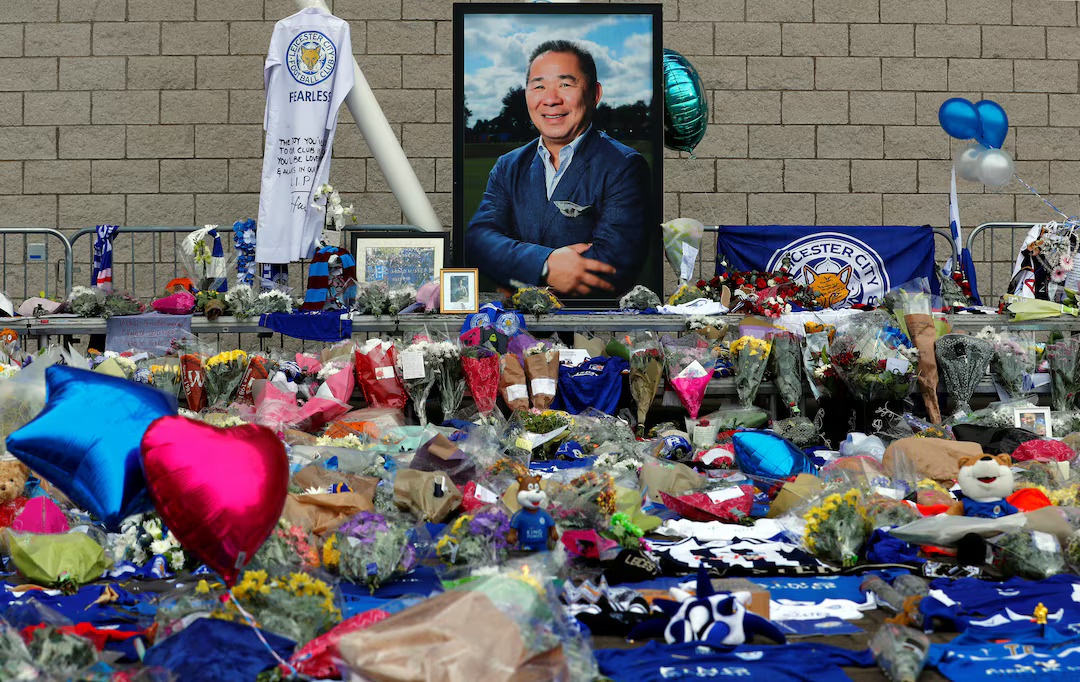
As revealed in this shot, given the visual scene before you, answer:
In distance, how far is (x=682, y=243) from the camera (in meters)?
7.94

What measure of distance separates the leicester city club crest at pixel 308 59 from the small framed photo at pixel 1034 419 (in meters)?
5.26

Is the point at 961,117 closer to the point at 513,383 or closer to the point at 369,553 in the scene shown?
the point at 513,383

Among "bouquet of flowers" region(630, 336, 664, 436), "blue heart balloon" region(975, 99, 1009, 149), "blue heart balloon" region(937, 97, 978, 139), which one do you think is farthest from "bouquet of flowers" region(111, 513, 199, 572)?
"blue heart balloon" region(975, 99, 1009, 149)

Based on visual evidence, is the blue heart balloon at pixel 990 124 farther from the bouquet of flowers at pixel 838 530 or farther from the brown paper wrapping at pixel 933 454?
the bouquet of flowers at pixel 838 530

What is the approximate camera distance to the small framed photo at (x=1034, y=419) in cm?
578

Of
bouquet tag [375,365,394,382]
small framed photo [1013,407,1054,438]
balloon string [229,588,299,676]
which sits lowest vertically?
balloon string [229,588,299,676]

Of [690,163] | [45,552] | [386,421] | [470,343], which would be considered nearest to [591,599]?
[45,552]

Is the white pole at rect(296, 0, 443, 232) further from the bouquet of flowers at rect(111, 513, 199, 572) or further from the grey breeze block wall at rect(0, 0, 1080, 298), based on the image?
the bouquet of flowers at rect(111, 513, 199, 572)

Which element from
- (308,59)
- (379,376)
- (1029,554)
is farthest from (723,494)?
(308,59)

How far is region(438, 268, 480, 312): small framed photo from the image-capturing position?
7.12 meters

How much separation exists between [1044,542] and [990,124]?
564 cm

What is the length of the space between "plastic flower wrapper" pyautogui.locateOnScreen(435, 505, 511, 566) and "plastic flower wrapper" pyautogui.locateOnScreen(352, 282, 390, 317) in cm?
334

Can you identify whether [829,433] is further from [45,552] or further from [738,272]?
[45,552]

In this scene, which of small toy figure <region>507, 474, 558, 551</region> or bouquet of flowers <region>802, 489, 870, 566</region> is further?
bouquet of flowers <region>802, 489, 870, 566</region>
